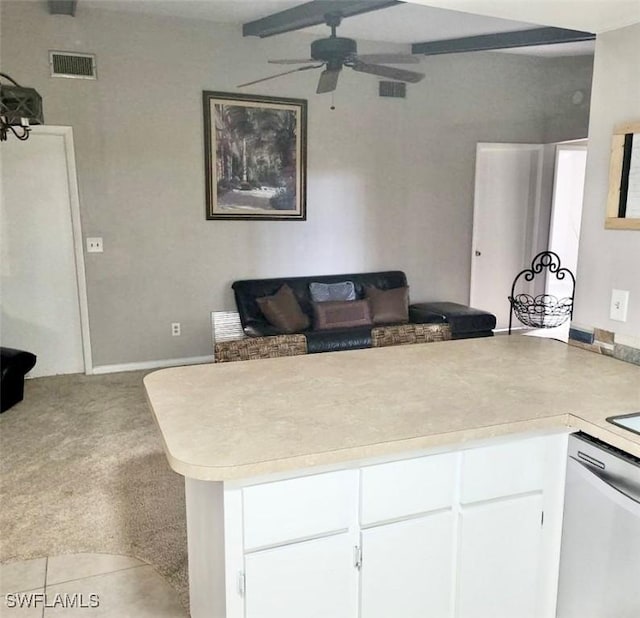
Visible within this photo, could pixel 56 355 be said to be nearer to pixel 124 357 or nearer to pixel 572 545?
pixel 124 357

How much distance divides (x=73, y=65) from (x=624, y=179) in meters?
4.09

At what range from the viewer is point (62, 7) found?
4.17 metres

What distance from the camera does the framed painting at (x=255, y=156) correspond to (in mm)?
4922

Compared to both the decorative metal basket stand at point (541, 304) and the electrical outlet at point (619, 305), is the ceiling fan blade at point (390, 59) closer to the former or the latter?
the electrical outlet at point (619, 305)

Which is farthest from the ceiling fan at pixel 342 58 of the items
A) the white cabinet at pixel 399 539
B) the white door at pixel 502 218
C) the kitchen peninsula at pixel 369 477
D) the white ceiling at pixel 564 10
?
the white cabinet at pixel 399 539

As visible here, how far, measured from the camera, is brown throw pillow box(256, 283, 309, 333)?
484 centimetres

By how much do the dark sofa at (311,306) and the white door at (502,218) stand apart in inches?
43.0

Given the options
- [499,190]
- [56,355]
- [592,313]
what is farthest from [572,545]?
[499,190]

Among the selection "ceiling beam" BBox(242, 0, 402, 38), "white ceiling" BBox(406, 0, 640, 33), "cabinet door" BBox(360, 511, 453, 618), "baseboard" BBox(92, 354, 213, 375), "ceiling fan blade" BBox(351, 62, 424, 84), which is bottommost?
"baseboard" BBox(92, 354, 213, 375)

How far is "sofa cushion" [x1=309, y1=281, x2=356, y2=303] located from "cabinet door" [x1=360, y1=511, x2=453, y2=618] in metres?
3.71

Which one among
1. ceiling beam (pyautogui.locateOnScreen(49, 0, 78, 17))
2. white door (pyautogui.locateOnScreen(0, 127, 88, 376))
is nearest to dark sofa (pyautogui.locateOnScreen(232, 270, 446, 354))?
white door (pyautogui.locateOnScreen(0, 127, 88, 376))

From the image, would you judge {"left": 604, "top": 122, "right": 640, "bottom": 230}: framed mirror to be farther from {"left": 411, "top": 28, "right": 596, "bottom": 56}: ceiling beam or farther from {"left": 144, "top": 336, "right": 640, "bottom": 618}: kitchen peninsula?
{"left": 411, "top": 28, "right": 596, "bottom": 56}: ceiling beam

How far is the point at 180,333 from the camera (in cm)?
509

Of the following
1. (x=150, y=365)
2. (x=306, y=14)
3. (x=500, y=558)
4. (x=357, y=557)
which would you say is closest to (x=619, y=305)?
(x=500, y=558)
